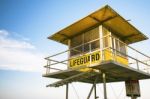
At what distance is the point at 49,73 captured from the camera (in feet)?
39.5

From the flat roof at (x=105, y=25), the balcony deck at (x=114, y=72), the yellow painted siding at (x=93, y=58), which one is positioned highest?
the flat roof at (x=105, y=25)

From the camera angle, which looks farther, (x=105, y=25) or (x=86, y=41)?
(x=86, y=41)

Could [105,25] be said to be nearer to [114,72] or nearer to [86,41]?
[86,41]

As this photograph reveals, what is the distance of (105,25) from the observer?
458 inches

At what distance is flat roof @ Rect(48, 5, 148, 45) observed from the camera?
10.4 meters

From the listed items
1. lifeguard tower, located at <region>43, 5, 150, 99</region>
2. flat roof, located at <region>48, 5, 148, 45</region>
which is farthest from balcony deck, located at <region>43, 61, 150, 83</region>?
flat roof, located at <region>48, 5, 148, 45</region>

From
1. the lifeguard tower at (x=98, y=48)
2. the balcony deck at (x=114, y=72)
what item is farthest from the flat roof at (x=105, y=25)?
the balcony deck at (x=114, y=72)

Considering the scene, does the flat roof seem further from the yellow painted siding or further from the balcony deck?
the balcony deck

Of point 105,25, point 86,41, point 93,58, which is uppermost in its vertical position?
point 105,25

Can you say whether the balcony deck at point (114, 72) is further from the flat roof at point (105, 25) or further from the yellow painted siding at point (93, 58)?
the flat roof at point (105, 25)

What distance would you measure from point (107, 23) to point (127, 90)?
17.5 ft

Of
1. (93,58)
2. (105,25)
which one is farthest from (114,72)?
(105,25)

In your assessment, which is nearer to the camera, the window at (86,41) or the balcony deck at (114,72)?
the balcony deck at (114,72)

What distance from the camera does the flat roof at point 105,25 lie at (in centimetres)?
1045
